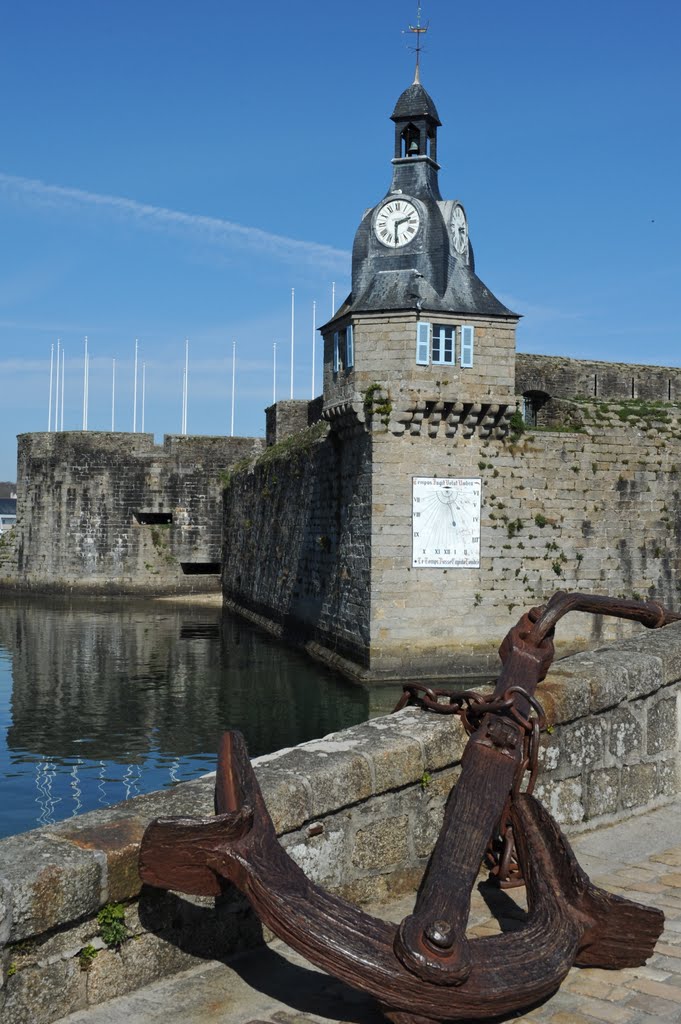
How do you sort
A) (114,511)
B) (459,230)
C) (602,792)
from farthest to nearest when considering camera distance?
(114,511) → (459,230) → (602,792)

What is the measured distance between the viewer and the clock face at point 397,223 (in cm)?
1844

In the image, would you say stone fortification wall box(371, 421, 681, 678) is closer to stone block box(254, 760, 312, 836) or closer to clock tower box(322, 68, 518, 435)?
clock tower box(322, 68, 518, 435)

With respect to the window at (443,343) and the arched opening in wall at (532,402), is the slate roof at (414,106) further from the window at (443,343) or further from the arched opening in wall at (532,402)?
the arched opening in wall at (532,402)

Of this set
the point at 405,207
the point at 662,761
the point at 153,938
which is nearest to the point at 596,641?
the point at 405,207

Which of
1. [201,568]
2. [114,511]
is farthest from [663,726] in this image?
[201,568]

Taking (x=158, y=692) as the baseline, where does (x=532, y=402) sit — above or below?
above

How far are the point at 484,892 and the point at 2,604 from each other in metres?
30.3

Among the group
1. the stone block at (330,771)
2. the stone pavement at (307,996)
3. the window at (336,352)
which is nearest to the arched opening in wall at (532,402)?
the window at (336,352)

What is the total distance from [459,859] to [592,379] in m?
23.9

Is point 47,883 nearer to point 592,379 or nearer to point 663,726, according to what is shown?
point 663,726

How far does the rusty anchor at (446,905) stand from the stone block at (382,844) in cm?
67

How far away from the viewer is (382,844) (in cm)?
398

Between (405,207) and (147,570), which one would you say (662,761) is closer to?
(405,207)

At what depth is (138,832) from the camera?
3.23 meters
